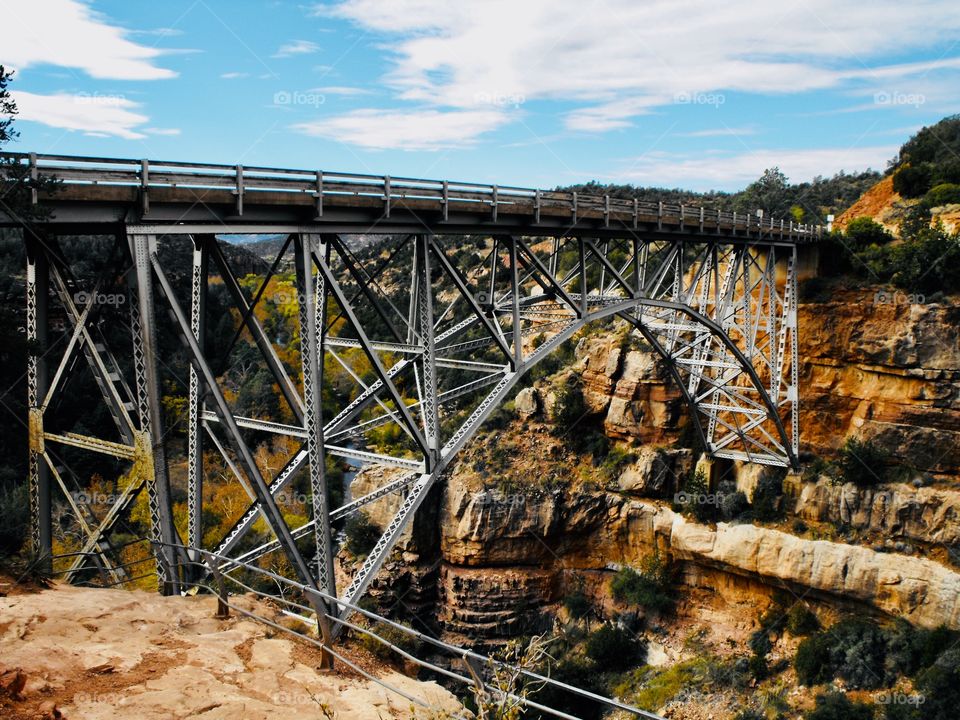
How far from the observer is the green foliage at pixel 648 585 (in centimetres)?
2828

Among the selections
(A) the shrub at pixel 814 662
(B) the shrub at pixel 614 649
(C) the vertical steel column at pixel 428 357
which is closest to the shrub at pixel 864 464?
(A) the shrub at pixel 814 662

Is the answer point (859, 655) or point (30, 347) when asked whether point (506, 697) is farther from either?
point (859, 655)

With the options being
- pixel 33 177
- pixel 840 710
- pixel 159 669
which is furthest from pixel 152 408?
pixel 840 710

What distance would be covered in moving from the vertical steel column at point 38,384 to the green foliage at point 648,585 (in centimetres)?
2258

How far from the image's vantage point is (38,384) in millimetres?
9500

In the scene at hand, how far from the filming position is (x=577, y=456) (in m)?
31.0

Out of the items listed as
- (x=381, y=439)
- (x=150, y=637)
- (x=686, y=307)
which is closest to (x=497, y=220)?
(x=686, y=307)

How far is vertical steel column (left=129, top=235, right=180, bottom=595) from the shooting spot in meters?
8.88

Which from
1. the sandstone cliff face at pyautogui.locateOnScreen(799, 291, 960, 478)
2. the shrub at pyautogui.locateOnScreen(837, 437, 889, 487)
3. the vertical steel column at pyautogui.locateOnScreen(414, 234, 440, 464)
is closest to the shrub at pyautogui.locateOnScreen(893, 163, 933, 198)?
the sandstone cliff face at pyautogui.locateOnScreen(799, 291, 960, 478)

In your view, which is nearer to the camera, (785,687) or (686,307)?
(686,307)

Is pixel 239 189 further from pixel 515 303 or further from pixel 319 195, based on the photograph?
pixel 515 303

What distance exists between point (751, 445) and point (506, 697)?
1034 inches

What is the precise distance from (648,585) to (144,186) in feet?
78.9

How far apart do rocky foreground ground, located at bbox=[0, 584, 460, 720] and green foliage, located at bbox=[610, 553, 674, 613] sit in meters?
21.4
